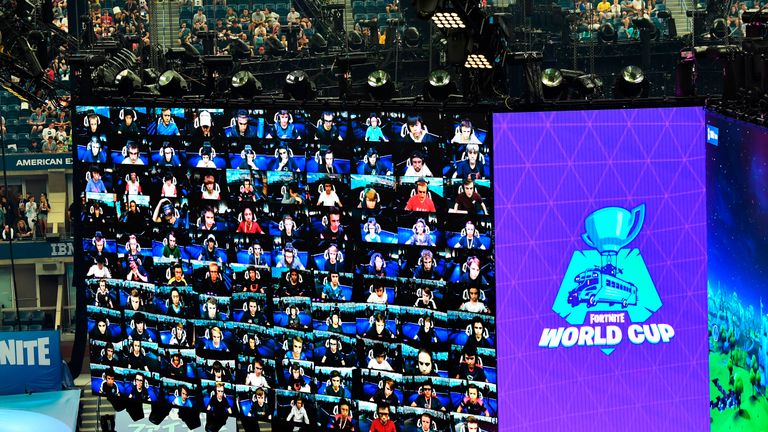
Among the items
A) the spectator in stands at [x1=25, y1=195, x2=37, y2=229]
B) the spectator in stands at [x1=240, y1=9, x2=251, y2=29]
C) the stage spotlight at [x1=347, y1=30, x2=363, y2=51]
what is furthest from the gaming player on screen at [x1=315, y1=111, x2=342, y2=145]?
the spectator in stands at [x1=25, y1=195, x2=37, y2=229]

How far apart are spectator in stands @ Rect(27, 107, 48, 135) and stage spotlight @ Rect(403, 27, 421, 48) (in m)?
10.6

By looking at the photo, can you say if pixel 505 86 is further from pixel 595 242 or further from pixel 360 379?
pixel 360 379

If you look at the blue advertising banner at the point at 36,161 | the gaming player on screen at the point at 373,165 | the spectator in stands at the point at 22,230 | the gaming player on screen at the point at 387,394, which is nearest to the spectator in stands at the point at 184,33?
the blue advertising banner at the point at 36,161

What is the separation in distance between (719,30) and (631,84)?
4.25 meters

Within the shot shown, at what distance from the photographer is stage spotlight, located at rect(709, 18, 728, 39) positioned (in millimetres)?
23781

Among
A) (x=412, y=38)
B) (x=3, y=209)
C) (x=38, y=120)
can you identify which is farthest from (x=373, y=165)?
(x=38, y=120)

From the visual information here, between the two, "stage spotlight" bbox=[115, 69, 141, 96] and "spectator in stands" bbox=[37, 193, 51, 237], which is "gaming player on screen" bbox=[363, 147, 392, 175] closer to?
"stage spotlight" bbox=[115, 69, 141, 96]

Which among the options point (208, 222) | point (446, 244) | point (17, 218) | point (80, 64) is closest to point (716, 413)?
point (446, 244)

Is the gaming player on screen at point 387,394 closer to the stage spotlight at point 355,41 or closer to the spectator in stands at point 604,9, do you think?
the stage spotlight at point 355,41

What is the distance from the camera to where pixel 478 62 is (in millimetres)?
20422

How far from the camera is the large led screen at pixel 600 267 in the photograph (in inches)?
787

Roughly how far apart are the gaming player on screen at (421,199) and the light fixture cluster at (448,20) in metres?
1.73

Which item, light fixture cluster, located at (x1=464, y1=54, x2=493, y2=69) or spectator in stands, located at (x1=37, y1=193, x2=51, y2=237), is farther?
spectator in stands, located at (x1=37, y1=193, x2=51, y2=237)

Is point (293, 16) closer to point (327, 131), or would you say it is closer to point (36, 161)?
point (36, 161)
